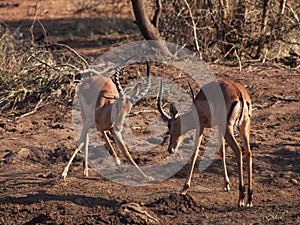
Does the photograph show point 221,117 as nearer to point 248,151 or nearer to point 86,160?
point 248,151

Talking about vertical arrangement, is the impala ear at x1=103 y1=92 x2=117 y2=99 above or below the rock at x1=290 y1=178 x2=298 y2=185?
above

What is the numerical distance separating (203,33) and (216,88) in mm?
4618

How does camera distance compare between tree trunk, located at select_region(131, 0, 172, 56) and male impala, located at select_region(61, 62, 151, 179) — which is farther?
tree trunk, located at select_region(131, 0, 172, 56)

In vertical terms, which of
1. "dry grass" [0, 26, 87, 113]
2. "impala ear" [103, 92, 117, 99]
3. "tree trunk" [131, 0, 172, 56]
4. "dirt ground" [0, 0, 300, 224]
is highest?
"tree trunk" [131, 0, 172, 56]

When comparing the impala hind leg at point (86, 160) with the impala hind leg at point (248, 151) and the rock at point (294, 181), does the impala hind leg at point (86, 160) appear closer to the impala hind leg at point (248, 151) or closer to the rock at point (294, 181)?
the impala hind leg at point (248, 151)

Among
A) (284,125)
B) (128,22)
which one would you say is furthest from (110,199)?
(128,22)

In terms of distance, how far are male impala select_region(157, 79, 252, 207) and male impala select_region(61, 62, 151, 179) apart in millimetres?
661

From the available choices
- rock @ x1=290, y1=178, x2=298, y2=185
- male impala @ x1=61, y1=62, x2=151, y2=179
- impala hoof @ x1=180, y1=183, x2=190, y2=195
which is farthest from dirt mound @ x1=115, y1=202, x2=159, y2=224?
rock @ x1=290, y1=178, x2=298, y2=185

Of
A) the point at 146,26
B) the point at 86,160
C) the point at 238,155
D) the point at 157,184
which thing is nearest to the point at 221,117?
the point at 238,155

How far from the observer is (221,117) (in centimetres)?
719

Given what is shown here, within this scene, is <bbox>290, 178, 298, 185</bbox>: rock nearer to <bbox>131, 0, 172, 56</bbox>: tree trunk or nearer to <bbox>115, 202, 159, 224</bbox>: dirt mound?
<bbox>115, 202, 159, 224</bbox>: dirt mound

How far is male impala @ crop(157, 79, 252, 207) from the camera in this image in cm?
698

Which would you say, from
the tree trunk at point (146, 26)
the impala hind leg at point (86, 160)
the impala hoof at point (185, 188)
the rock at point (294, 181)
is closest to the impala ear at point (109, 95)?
the impala hind leg at point (86, 160)

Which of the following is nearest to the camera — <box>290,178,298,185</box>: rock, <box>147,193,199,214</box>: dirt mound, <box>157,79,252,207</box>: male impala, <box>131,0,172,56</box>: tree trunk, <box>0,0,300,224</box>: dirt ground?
<box>0,0,300,224</box>: dirt ground
